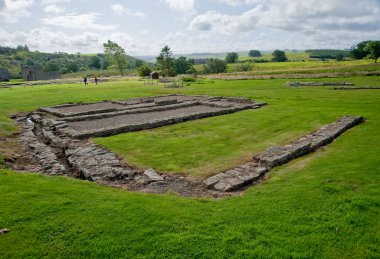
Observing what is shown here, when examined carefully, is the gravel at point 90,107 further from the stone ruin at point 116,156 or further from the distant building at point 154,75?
the distant building at point 154,75

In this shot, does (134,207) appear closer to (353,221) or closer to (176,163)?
(176,163)

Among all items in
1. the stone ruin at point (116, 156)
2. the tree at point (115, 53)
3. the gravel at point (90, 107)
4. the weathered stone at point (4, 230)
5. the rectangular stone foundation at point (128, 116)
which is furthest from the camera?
the tree at point (115, 53)

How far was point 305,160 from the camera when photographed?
11.6 m

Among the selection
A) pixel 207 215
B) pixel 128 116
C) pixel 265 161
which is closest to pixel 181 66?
pixel 128 116

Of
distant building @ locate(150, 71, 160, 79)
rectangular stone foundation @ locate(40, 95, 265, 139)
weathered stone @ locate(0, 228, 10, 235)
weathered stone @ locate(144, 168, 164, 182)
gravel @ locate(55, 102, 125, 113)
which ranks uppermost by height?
distant building @ locate(150, 71, 160, 79)

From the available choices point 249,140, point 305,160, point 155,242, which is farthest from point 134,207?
point 249,140

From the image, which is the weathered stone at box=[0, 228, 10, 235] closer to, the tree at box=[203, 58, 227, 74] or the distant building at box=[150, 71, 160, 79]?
the distant building at box=[150, 71, 160, 79]

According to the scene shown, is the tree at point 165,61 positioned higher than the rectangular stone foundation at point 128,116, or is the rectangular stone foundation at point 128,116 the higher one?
the tree at point 165,61

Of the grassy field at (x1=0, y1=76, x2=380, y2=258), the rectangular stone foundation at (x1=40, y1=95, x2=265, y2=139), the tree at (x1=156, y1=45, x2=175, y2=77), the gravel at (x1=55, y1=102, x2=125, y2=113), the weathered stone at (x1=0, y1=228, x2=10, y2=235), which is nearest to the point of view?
the grassy field at (x1=0, y1=76, x2=380, y2=258)

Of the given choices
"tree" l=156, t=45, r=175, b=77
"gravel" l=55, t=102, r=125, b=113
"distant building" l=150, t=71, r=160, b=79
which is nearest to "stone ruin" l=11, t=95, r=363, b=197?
"gravel" l=55, t=102, r=125, b=113

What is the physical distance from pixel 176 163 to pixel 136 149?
279cm

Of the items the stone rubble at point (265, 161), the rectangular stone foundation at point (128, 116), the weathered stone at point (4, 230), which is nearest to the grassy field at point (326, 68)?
the rectangular stone foundation at point (128, 116)

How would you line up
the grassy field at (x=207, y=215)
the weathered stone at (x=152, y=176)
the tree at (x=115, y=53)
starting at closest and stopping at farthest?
the grassy field at (x=207, y=215), the weathered stone at (x=152, y=176), the tree at (x=115, y=53)

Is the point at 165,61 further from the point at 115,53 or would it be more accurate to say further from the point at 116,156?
the point at 116,156
